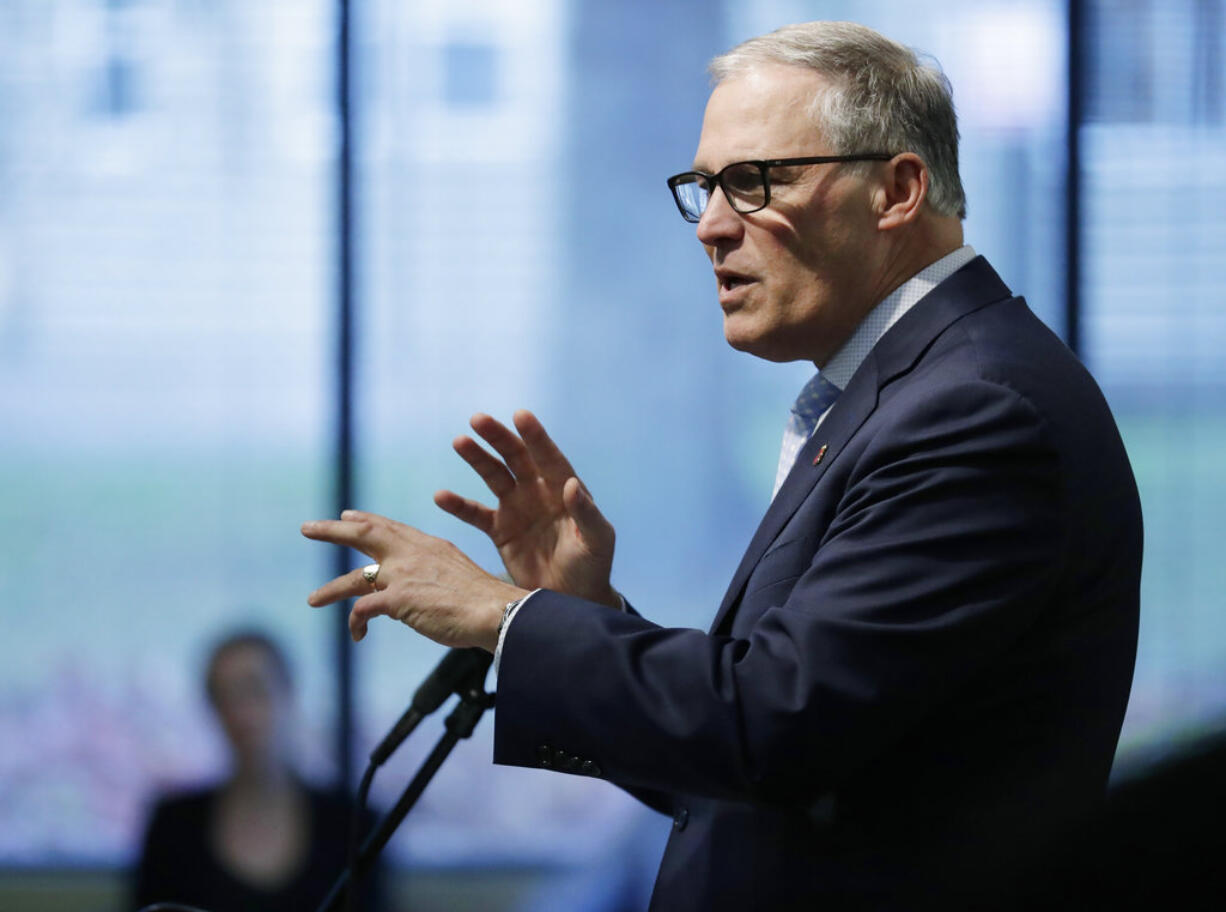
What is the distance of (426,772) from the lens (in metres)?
1.30

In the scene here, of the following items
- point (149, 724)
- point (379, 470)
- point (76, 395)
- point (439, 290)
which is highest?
point (439, 290)

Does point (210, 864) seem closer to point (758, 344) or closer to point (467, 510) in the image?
point (467, 510)

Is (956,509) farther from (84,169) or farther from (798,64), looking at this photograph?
(84,169)

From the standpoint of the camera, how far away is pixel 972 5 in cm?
311

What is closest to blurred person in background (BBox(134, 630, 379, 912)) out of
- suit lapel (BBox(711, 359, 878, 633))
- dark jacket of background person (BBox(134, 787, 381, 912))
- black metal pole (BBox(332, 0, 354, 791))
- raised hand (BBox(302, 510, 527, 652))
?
dark jacket of background person (BBox(134, 787, 381, 912))

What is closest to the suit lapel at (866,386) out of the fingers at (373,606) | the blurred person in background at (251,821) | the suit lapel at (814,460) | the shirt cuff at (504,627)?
the suit lapel at (814,460)

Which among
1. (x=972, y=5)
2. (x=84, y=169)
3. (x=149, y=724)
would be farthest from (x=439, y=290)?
(x=972, y=5)

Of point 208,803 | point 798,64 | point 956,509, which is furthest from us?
point 208,803

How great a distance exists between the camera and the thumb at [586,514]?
51.1 inches

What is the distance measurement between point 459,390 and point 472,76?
2.69ft

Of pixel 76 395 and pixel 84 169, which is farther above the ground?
pixel 84 169

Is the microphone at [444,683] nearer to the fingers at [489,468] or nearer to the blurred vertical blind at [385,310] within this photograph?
the fingers at [489,468]

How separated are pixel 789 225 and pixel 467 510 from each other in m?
0.51

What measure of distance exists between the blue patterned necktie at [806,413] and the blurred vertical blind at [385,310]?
65.4 inches
